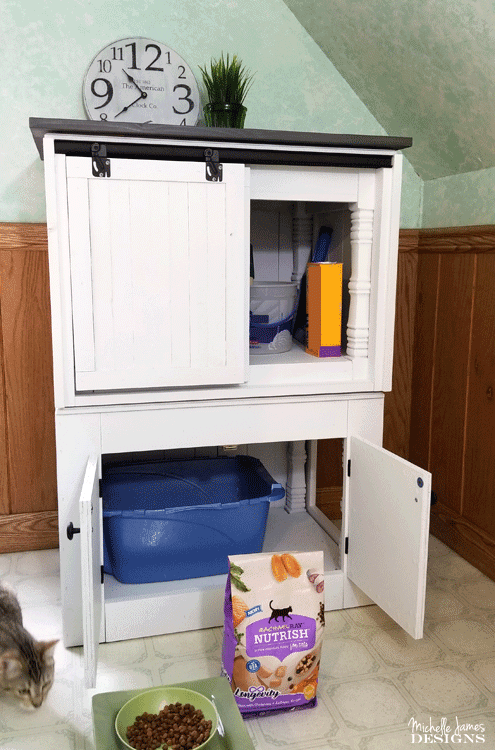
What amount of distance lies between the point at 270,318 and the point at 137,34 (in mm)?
933

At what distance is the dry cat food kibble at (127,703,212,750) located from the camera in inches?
45.9

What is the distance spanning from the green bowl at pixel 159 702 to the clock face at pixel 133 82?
4.97 ft

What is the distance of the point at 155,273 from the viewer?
157cm

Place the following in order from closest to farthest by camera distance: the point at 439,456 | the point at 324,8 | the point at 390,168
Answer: the point at 390,168 < the point at 324,8 < the point at 439,456

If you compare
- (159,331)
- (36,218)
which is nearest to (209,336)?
(159,331)

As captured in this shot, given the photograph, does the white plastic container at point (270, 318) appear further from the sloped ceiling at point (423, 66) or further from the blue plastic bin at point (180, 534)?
the sloped ceiling at point (423, 66)

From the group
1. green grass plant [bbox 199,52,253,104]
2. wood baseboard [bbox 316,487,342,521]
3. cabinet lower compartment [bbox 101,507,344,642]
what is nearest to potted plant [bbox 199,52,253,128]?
green grass plant [bbox 199,52,253,104]

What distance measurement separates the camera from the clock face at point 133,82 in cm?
200

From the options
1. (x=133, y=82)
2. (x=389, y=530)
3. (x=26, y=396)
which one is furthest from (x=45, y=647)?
(x=133, y=82)

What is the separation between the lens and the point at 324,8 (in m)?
1.99

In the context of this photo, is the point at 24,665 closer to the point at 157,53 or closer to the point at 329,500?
the point at 329,500

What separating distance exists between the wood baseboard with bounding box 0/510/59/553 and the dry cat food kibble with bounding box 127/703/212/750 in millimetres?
1105

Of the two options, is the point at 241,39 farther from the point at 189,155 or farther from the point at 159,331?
the point at 159,331

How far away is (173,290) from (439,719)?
109 cm
